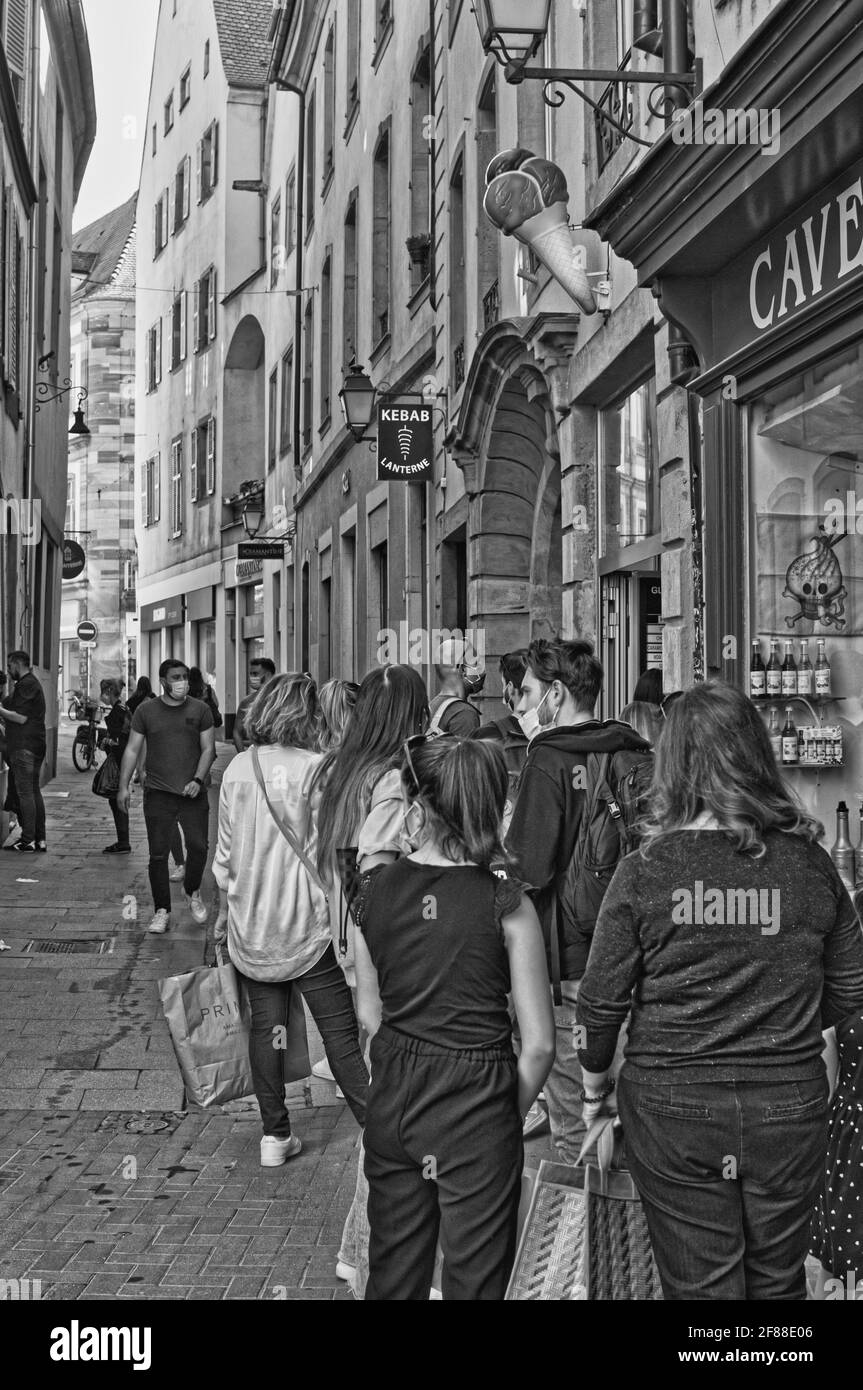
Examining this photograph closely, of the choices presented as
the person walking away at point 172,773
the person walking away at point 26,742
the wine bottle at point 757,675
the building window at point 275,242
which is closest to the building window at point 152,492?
the building window at point 275,242

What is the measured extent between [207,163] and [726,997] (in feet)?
122

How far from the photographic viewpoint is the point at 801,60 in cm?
581

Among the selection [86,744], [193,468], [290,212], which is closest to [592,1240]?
[86,744]

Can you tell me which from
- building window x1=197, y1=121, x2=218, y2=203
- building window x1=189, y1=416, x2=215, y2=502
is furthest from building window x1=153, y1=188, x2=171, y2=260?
building window x1=189, y1=416, x2=215, y2=502

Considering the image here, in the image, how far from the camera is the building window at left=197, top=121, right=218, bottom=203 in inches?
1448

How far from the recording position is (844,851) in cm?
641

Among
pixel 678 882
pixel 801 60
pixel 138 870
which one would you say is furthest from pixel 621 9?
pixel 678 882

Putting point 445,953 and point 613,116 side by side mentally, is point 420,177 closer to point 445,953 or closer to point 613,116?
point 613,116

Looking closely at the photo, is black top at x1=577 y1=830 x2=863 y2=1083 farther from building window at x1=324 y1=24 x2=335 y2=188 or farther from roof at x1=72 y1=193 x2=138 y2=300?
roof at x1=72 y1=193 x2=138 y2=300

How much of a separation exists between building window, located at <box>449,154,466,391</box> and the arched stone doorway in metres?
19.7

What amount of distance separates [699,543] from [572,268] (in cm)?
336

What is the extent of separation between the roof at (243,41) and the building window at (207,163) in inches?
57.9

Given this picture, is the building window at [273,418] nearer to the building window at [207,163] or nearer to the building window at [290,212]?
the building window at [290,212]
